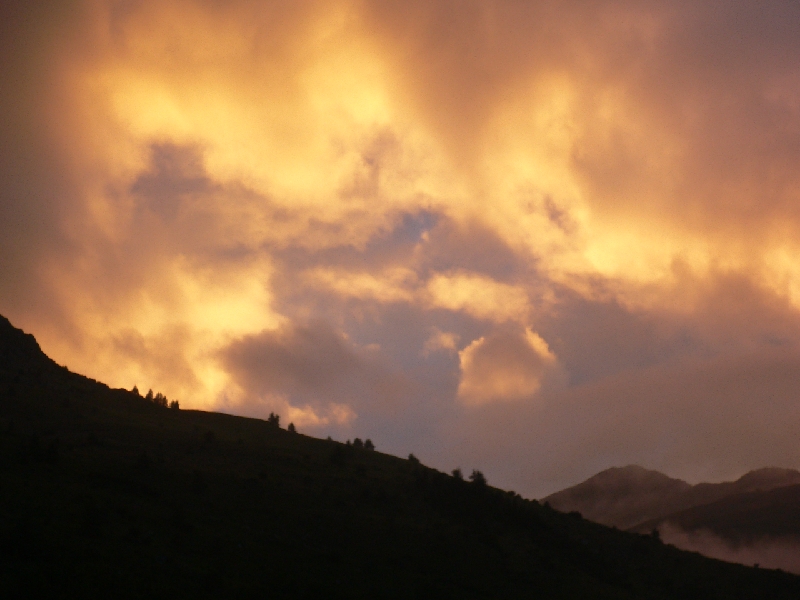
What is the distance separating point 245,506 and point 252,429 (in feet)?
131

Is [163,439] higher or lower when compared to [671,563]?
higher

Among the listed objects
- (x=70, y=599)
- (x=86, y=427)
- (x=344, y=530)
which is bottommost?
(x=70, y=599)

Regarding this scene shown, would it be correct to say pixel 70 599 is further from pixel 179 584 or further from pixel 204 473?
pixel 204 473

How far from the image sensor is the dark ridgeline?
43.8m

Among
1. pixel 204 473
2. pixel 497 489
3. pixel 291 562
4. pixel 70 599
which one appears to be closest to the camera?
pixel 70 599

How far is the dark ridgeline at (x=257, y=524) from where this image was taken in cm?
4381

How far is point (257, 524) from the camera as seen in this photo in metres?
55.8

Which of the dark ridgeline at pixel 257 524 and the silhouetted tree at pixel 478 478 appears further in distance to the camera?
the silhouetted tree at pixel 478 478

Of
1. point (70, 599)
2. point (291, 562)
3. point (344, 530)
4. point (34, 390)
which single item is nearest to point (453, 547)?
point (344, 530)

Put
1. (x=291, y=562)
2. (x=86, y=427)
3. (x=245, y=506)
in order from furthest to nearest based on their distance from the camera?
(x=86, y=427)
(x=245, y=506)
(x=291, y=562)

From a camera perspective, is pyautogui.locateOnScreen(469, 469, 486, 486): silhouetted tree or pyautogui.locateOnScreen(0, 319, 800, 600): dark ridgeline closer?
pyautogui.locateOnScreen(0, 319, 800, 600): dark ridgeline

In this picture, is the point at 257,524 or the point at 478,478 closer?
the point at 257,524

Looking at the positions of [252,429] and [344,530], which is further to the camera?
[252,429]

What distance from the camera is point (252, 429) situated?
323ft
